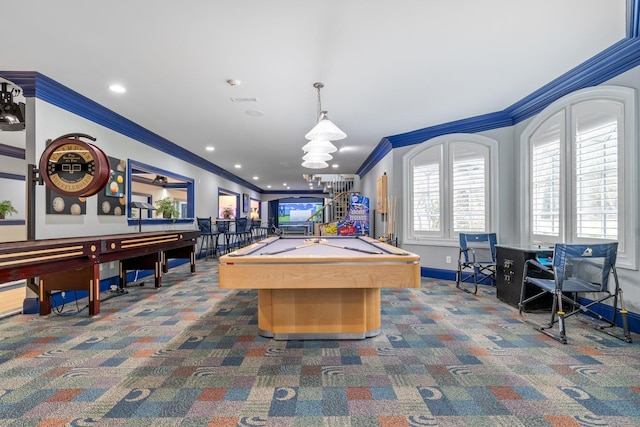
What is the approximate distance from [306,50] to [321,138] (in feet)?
2.83

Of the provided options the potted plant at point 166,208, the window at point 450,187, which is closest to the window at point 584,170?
the window at point 450,187

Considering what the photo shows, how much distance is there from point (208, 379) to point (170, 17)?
2.84m

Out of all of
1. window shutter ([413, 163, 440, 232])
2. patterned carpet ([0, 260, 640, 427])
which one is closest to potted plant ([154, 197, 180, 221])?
patterned carpet ([0, 260, 640, 427])

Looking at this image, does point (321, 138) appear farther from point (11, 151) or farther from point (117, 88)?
point (11, 151)

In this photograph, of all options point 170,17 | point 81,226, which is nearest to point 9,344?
point 81,226

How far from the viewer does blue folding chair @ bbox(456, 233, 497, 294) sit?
4732 mm

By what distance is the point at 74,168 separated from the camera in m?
3.18

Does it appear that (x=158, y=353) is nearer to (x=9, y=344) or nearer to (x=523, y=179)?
(x=9, y=344)

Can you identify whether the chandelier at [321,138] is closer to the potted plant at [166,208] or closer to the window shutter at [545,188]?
the window shutter at [545,188]

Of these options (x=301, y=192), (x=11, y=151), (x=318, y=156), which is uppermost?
(x=11, y=151)

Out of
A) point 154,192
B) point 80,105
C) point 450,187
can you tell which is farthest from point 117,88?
point 154,192

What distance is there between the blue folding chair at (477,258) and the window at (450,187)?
31 cm

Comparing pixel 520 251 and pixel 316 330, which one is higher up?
pixel 520 251

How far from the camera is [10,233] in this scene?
6.39 meters
